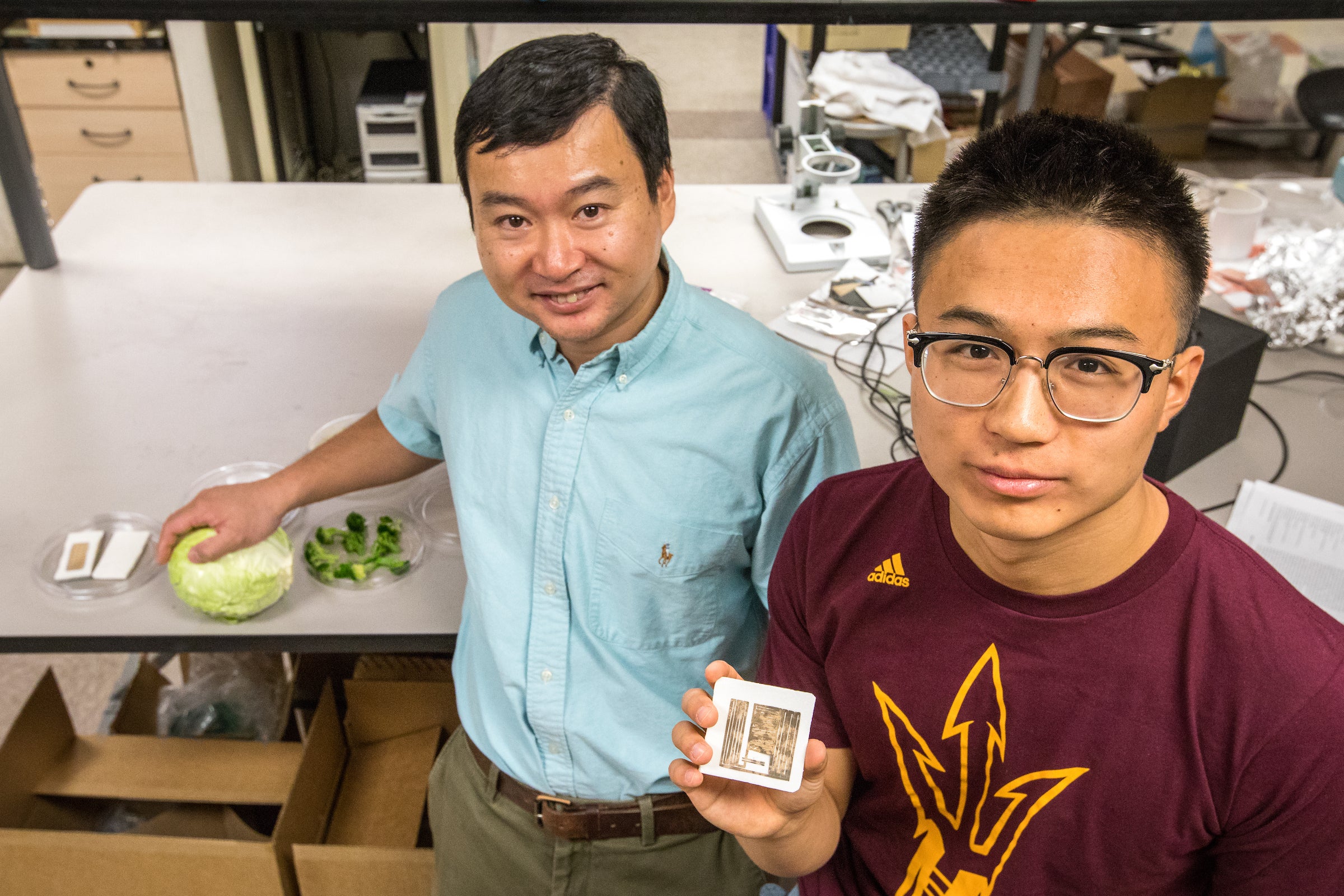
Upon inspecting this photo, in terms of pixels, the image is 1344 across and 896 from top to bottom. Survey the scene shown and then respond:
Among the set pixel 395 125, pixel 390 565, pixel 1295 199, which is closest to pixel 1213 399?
pixel 1295 199

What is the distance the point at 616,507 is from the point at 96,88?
11.2 feet

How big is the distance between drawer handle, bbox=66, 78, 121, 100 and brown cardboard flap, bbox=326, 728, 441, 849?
292 centimetres

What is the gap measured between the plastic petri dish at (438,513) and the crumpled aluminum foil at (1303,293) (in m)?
1.54

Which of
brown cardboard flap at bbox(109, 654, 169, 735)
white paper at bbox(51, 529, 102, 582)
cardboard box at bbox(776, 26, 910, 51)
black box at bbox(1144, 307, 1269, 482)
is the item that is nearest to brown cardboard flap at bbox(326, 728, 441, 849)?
brown cardboard flap at bbox(109, 654, 169, 735)

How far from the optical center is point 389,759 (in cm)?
199

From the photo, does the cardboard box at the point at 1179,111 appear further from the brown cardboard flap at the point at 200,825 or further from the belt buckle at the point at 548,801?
the brown cardboard flap at the point at 200,825

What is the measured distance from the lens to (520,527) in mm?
1397

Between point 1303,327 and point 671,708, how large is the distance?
1458mm

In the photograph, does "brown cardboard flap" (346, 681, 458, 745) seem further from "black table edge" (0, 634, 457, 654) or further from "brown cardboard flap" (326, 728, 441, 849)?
"black table edge" (0, 634, 457, 654)

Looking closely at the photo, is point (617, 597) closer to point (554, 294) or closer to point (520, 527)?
point (520, 527)

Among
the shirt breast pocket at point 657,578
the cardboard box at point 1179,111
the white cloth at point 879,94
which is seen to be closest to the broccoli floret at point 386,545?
the shirt breast pocket at point 657,578

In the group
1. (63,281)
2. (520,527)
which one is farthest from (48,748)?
(520,527)

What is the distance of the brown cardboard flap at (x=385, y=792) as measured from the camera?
75.0 inches

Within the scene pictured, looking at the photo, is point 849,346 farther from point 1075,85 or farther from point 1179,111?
point 1179,111
